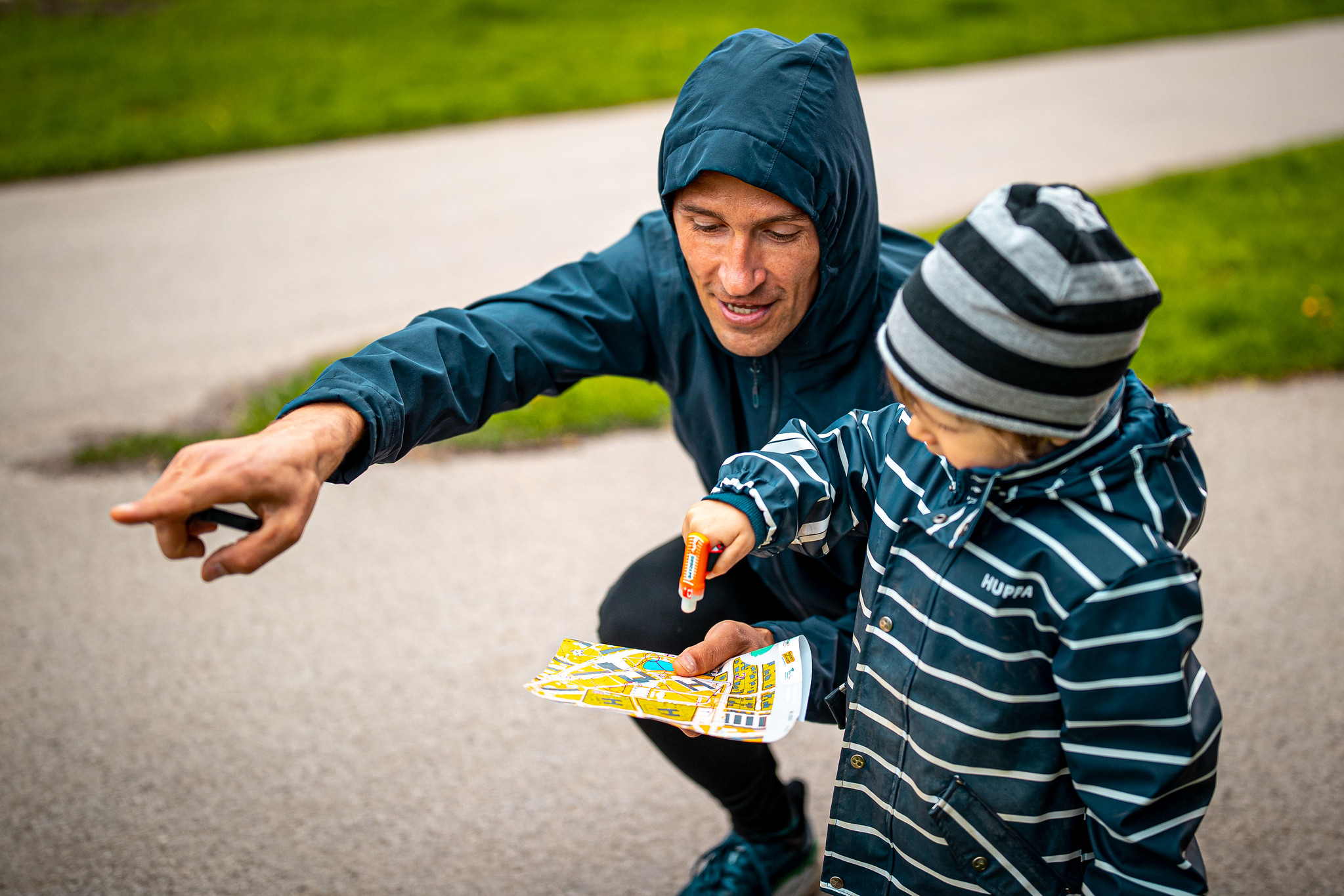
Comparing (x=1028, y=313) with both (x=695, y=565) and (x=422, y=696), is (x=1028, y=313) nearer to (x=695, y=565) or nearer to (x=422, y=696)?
(x=695, y=565)

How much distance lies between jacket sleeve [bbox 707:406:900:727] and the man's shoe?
0.53 meters

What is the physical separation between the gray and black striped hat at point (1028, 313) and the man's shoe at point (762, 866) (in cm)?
119

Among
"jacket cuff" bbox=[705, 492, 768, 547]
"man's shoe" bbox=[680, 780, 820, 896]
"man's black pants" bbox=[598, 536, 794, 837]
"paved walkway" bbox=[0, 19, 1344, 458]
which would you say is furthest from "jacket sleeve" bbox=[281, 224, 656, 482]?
"paved walkway" bbox=[0, 19, 1344, 458]

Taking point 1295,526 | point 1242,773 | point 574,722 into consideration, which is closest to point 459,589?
point 574,722

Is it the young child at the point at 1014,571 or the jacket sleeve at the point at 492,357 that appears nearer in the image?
the young child at the point at 1014,571

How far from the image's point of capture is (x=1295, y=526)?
3.22 metres

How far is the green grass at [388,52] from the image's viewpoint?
683 cm

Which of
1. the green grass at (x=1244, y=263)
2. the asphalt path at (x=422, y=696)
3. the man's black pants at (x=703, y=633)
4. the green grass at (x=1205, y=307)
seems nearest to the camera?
the man's black pants at (x=703, y=633)

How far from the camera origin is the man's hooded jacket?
1609mm

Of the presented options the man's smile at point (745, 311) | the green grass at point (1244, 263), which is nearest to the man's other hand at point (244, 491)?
the man's smile at point (745, 311)

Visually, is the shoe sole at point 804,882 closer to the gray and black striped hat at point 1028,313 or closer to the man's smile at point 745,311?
the man's smile at point 745,311

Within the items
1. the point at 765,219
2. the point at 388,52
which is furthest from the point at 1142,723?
the point at 388,52

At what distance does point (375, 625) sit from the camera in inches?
113

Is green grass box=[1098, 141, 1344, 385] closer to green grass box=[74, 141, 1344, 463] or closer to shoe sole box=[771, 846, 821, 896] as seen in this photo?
green grass box=[74, 141, 1344, 463]
